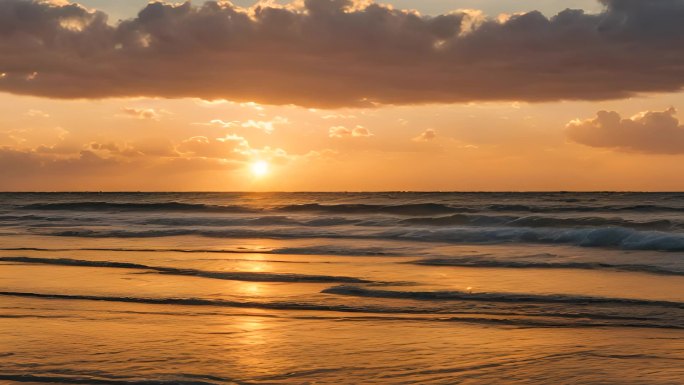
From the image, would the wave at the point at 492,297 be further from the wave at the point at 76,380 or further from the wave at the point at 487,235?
the wave at the point at 487,235

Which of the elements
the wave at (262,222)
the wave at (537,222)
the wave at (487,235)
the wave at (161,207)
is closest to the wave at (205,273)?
the wave at (487,235)

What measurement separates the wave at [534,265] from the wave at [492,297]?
16.0ft

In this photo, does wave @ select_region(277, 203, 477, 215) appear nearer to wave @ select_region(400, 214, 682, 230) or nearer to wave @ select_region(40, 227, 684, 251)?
wave @ select_region(400, 214, 682, 230)

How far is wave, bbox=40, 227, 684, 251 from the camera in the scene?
24.9 metres

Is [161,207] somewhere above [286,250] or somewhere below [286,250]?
above

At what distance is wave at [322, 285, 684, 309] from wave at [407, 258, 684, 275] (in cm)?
488

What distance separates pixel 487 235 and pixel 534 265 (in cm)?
1096

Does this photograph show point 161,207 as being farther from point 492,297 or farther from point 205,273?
point 492,297

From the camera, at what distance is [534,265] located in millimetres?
17906

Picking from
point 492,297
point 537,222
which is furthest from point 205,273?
point 537,222

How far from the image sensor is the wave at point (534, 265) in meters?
17.0

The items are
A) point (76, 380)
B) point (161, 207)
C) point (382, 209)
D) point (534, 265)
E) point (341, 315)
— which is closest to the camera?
point (76, 380)

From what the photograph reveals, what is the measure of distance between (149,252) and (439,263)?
327 inches

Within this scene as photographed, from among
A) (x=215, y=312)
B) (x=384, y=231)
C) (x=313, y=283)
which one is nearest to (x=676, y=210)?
(x=384, y=231)
